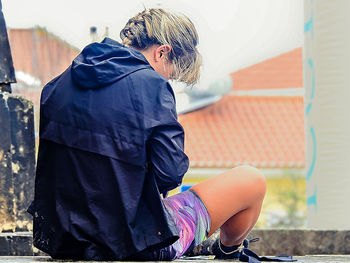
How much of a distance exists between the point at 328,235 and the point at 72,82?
242 cm

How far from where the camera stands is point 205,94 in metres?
19.8

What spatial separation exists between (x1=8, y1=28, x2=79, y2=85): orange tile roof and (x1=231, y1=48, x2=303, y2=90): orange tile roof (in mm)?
7468

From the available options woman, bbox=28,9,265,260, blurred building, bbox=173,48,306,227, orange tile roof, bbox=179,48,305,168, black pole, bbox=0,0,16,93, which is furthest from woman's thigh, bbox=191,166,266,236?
orange tile roof, bbox=179,48,305,168

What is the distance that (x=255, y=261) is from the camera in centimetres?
251

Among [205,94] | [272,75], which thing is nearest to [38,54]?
[205,94]

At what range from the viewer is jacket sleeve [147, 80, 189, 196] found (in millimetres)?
2320

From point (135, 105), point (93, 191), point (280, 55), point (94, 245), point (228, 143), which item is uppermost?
point (135, 105)

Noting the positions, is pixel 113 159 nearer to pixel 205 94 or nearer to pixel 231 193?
pixel 231 193

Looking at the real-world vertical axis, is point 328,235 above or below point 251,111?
above

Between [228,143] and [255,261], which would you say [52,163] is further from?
[228,143]

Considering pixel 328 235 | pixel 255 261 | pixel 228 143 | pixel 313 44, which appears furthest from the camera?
pixel 228 143

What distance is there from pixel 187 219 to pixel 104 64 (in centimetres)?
65

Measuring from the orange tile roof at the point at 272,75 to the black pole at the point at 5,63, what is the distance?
58.9 ft

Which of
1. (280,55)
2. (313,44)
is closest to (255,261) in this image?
(313,44)
